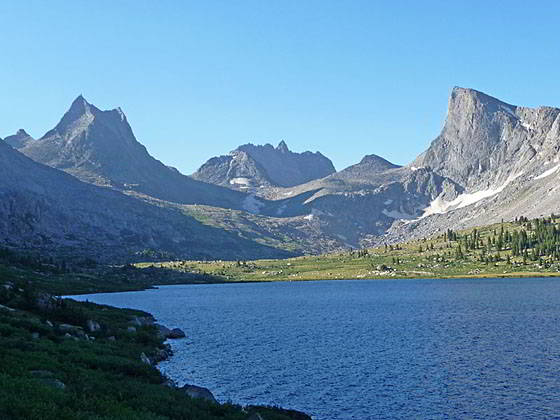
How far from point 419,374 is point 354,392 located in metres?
12.7

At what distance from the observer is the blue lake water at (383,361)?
55.4 meters

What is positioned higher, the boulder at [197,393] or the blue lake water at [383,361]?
the boulder at [197,393]

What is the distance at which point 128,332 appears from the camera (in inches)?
3403

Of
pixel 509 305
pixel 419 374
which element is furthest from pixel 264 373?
pixel 509 305

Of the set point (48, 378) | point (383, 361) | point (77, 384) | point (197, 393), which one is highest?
point (48, 378)

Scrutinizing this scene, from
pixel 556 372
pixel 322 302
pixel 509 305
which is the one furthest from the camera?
pixel 322 302

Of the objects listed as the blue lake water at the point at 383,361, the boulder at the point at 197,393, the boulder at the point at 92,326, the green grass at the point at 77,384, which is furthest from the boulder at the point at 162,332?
the boulder at the point at 197,393

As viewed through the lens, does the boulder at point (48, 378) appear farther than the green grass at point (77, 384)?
Yes

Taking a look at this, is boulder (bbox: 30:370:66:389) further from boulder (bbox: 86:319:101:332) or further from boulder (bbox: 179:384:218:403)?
boulder (bbox: 86:319:101:332)

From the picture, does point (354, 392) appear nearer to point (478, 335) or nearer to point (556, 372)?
point (556, 372)

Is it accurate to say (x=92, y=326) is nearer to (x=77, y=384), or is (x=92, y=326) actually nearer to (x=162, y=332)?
(x=162, y=332)

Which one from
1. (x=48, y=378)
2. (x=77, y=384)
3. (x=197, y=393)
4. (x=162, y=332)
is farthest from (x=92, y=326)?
(x=48, y=378)

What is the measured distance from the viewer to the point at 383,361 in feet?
251

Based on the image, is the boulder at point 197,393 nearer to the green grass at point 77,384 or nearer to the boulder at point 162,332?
the green grass at point 77,384
